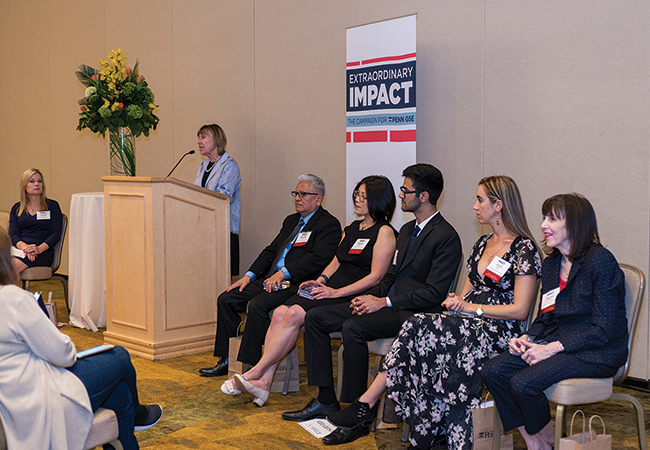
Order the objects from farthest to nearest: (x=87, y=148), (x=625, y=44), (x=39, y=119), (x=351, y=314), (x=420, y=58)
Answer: (x=39, y=119) → (x=87, y=148) → (x=420, y=58) → (x=625, y=44) → (x=351, y=314)

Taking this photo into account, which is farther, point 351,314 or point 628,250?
point 628,250

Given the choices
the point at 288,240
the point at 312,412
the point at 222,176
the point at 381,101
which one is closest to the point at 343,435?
the point at 312,412

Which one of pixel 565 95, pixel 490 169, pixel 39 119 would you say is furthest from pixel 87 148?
pixel 565 95

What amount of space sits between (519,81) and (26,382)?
3422mm

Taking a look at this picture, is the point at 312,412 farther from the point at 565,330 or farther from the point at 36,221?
the point at 36,221

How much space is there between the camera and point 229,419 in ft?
11.0

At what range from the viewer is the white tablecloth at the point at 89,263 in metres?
5.52

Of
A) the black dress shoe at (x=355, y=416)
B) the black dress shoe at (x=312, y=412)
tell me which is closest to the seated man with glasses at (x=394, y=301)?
the black dress shoe at (x=312, y=412)

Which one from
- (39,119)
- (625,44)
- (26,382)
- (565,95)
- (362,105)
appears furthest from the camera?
(39,119)

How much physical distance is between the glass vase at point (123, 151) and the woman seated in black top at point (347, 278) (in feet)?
6.91

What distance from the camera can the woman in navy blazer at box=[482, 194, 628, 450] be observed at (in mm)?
2455

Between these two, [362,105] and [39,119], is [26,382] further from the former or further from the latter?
[39,119]

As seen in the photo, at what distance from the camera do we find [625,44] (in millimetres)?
3699

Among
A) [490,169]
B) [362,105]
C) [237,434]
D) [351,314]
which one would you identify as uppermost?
[362,105]
